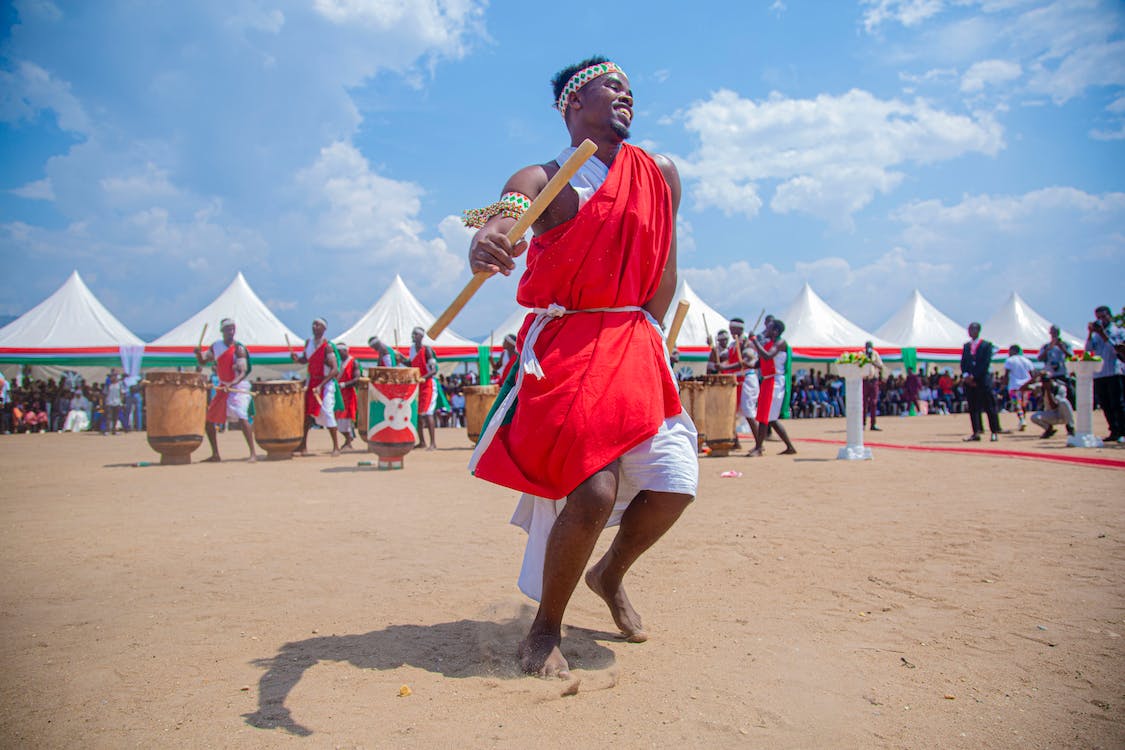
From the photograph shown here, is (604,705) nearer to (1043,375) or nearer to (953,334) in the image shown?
(1043,375)

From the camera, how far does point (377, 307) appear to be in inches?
1059

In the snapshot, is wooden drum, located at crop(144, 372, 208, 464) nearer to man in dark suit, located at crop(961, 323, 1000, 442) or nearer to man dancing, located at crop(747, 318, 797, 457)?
man dancing, located at crop(747, 318, 797, 457)

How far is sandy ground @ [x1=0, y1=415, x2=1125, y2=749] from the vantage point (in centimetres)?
193

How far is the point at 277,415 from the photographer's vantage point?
9789mm

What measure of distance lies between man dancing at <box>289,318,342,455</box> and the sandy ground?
5.19 meters

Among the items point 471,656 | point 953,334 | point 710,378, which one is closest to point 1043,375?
point 710,378

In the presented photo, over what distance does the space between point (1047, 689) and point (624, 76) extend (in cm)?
241

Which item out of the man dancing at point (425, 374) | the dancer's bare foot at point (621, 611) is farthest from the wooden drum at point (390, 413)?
the dancer's bare foot at point (621, 611)

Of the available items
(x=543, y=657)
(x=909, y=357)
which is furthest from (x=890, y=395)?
(x=543, y=657)

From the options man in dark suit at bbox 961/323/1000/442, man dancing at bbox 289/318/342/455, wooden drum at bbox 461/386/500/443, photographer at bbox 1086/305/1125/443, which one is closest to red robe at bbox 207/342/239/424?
man dancing at bbox 289/318/342/455

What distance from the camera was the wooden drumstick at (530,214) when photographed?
209 centimetres

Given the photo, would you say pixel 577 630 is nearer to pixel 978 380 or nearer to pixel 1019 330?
pixel 978 380

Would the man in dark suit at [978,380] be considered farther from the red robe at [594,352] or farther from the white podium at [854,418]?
the red robe at [594,352]

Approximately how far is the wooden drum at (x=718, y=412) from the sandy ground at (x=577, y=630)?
427 cm
